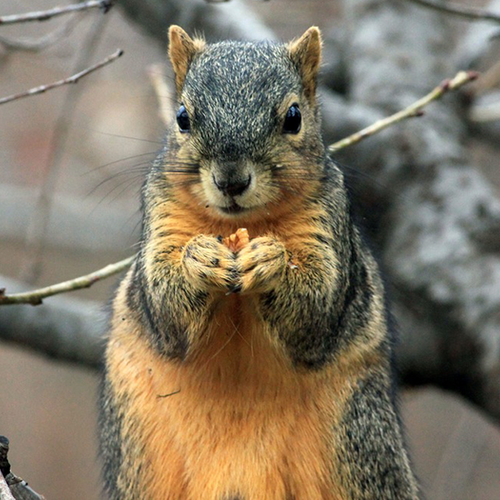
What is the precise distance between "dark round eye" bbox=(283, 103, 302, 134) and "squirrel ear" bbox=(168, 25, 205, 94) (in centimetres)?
57

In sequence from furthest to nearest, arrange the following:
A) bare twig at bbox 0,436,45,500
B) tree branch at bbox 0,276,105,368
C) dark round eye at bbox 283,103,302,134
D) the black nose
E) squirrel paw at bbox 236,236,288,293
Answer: tree branch at bbox 0,276,105,368, dark round eye at bbox 283,103,302,134, squirrel paw at bbox 236,236,288,293, the black nose, bare twig at bbox 0,436,45,500

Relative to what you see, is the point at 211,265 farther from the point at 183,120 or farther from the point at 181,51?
the point at 181,51

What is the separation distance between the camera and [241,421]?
308 centimetres

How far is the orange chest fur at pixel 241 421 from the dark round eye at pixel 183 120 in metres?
0.60

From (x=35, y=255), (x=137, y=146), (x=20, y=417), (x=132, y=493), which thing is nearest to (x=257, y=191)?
(x=132, y=493)

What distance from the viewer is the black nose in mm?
2678

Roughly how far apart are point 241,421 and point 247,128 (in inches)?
39.6

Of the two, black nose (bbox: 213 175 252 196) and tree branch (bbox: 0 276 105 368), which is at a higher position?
black nose (bbox: 213 175 252 196)

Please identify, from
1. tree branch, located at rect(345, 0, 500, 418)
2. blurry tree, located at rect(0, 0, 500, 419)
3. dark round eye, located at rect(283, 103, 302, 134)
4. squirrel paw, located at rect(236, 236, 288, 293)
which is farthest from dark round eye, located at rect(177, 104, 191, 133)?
tree branch, located at rect(345, 0, 500, 418)

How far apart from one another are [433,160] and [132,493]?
333 centimetres

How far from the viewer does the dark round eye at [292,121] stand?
2979 mm

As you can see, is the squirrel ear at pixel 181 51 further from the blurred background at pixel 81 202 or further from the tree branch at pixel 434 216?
the blurred background at pixel 81 202

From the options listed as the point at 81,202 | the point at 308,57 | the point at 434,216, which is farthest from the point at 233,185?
the point at 81,202

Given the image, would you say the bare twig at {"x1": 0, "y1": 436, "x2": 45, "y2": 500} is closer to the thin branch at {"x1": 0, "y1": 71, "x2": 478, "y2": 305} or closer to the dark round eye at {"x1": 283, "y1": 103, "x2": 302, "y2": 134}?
the thin branch at {"x1": 0, "y1": 71, "x2": 478, "y2": 305}
